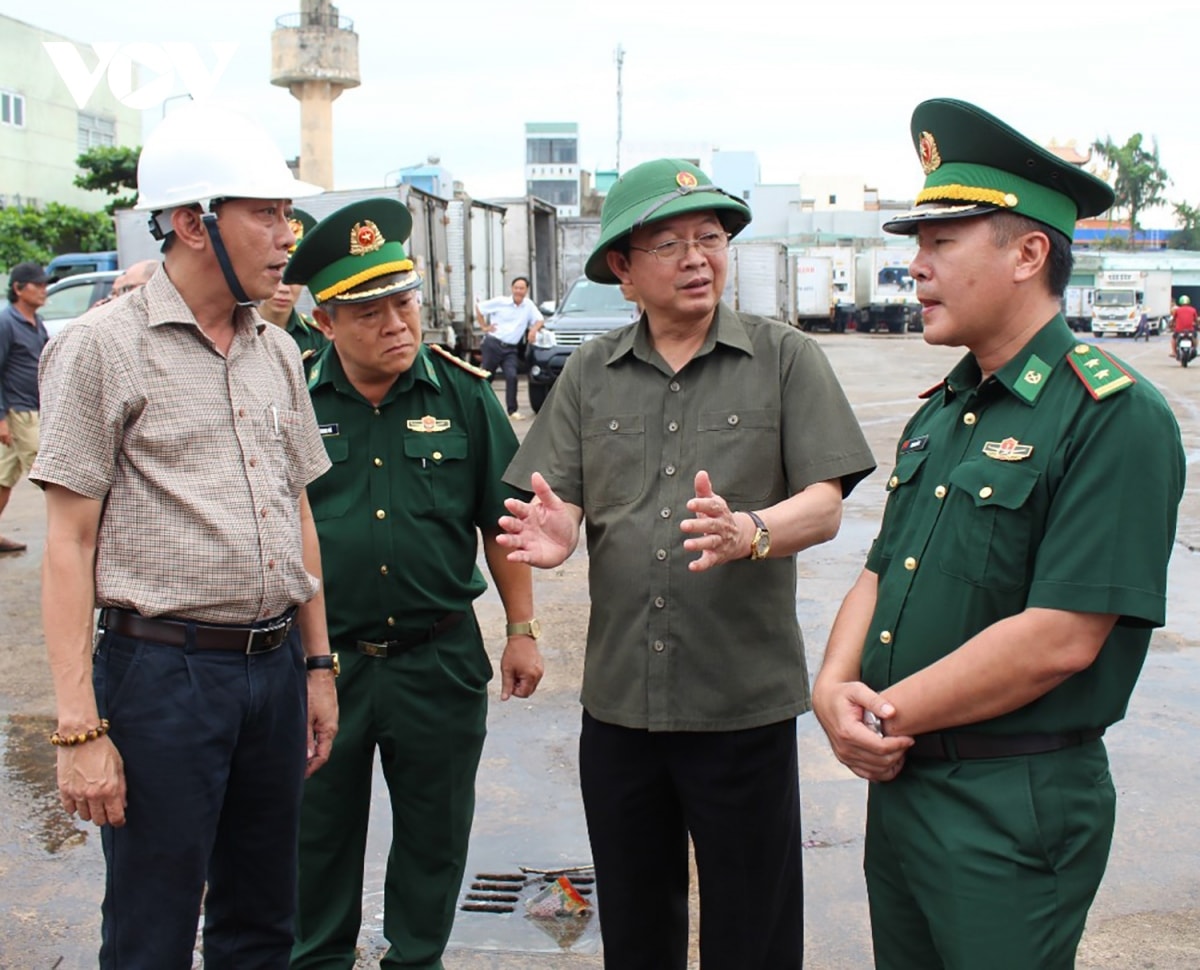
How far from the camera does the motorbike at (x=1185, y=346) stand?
27.8 m

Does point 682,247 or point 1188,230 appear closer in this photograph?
point 682,247

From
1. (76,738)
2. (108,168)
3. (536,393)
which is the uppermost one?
(108,168)

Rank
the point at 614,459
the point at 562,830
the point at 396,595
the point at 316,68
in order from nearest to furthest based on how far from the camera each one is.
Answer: the point at 614,459
the point at 396,595
the point at 562,830
the point at 316,68

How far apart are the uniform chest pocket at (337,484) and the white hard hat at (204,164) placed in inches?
32.7

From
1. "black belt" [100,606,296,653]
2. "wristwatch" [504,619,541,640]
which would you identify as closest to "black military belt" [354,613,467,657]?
"wristwatch" [504,619,541,640]

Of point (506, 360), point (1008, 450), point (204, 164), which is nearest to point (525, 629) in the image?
point (204, 164)

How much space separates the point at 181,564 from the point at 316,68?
57453 mm

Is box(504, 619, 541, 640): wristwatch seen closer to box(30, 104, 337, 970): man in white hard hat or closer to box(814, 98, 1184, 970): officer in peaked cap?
box(30, 104, 337, 970): man in white hard hat

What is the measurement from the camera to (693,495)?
2.75 m

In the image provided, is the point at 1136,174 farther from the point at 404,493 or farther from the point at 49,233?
the point at 404,493

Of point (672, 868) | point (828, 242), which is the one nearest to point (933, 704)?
point (672, 868)

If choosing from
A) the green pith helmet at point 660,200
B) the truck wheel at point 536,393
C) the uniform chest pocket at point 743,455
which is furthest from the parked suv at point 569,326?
the uniform chest pocket at point 743,455

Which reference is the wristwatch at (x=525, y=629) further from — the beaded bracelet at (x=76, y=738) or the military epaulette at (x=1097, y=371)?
the military epaulette at (x=1097, y=371)

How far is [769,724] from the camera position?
277 cm
